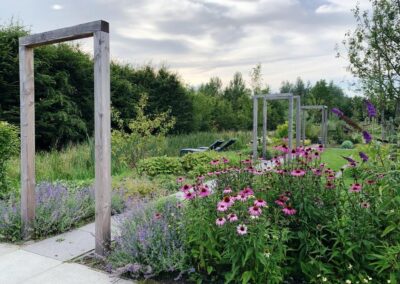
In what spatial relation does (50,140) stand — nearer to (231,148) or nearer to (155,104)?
(155,104)

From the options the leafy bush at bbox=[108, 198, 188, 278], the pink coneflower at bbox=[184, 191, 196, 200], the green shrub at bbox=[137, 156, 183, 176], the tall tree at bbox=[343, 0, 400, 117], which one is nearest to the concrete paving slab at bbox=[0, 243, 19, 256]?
the leafy bush at bbox=[108, 198, 188, 278]

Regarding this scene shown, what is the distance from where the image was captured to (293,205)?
235cm

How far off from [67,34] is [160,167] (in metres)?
3.78

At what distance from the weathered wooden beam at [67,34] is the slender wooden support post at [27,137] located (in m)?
0.15

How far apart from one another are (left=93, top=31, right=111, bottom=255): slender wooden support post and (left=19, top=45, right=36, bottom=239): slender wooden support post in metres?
0.98

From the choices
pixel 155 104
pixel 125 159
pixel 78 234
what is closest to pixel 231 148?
pixel 155 104

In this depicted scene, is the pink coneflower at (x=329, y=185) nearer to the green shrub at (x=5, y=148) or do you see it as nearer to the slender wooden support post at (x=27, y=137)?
the slender wooden support post at (x=27, y=137)

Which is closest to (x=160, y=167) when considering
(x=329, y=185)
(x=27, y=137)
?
(x=27, y=137)

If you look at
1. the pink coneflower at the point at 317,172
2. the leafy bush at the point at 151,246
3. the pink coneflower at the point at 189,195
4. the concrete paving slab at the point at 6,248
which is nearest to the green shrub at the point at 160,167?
the concrete paving slab at the point at 6,248

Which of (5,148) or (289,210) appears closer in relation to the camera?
(289,210)

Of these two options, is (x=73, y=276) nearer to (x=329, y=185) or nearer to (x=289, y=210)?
(x=289, y=210)

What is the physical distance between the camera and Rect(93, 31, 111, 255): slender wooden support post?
2.80 m

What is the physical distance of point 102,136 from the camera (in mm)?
2830

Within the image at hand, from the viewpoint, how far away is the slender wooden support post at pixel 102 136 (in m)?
2.80
